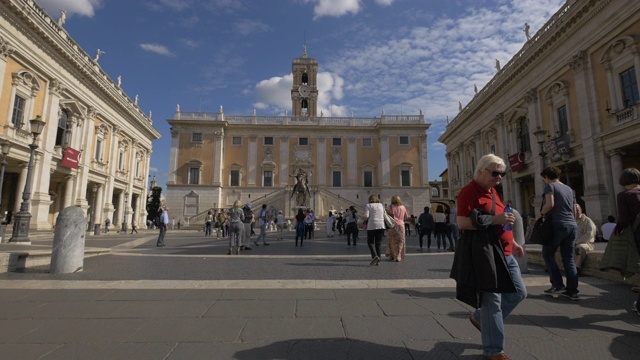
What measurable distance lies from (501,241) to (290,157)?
40.0 meters

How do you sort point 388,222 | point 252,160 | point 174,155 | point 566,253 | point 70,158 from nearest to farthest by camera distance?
point 566,253, point 388,222, point 70,158, point 174,155, point 252,160

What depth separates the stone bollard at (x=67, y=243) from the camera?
20.2 ft

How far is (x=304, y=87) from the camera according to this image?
49000 mm

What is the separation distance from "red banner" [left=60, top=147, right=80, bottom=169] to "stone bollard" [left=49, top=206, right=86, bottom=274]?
18.7 metres

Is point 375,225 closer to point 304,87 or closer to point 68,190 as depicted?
point 68,190

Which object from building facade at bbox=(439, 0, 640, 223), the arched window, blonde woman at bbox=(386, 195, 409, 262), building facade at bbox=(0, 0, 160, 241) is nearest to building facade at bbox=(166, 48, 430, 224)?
building facade at bbox=(0, 0, 160, 241)

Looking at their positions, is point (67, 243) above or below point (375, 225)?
below

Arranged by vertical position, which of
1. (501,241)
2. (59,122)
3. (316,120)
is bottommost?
(501,241)

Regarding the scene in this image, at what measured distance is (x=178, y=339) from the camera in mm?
2930

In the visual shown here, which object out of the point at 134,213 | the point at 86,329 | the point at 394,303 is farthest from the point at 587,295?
the point at 134,213

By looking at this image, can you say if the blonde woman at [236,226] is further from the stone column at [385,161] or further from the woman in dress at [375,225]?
the stone column at [385,161]

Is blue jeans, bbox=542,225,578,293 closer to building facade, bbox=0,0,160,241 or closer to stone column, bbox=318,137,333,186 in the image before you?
building facade, bbox=0,0,160,241

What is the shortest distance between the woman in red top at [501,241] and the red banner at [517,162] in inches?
935

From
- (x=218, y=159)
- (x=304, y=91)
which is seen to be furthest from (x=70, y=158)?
(x=304, y=91)
